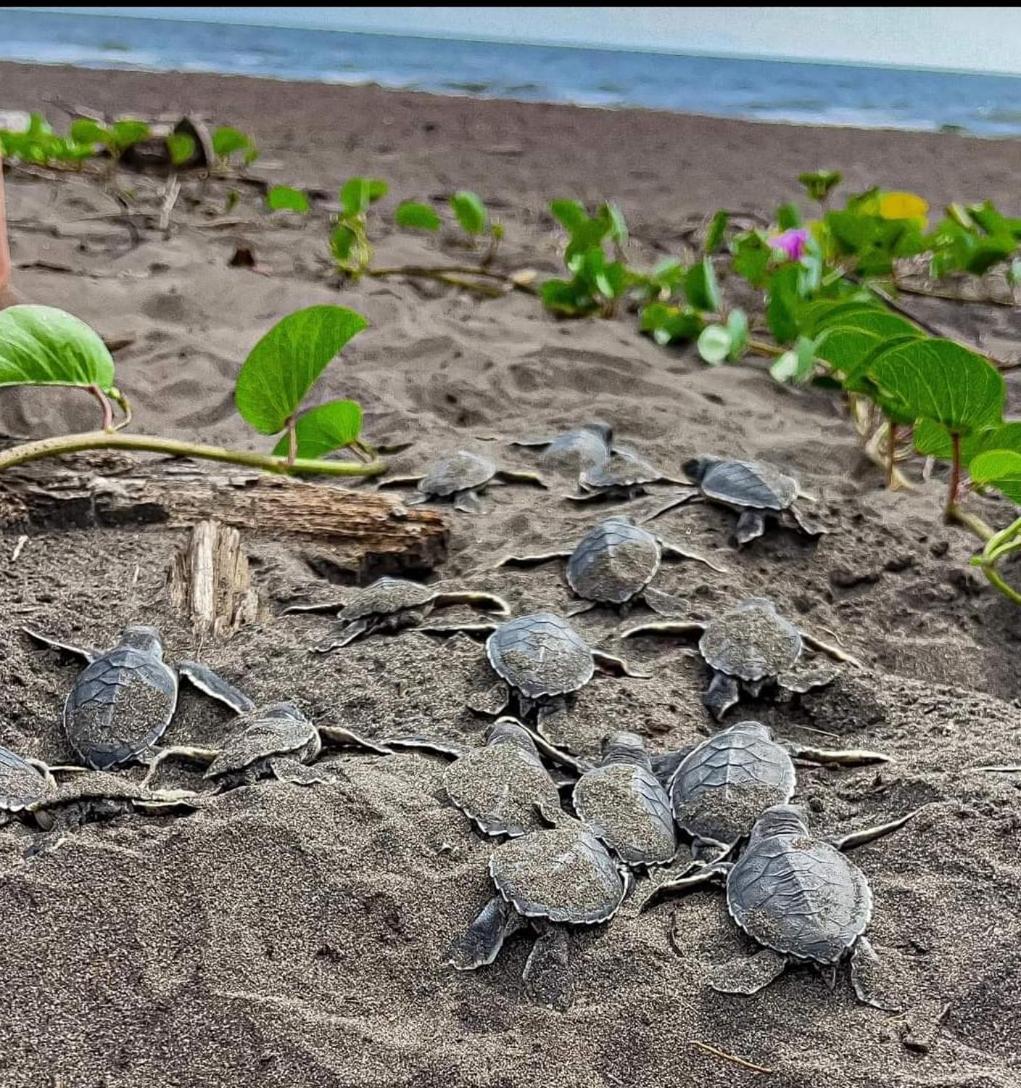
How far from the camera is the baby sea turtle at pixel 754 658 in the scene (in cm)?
144

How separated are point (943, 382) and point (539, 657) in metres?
0.80

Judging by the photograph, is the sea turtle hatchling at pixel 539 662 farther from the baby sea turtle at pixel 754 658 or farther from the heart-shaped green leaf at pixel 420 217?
the heart-shaped green leaf at pixel 420 217

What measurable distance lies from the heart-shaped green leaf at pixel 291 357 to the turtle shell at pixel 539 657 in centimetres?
58

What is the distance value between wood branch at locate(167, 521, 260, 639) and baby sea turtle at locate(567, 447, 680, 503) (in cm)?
66

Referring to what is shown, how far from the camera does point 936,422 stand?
5.69 ft

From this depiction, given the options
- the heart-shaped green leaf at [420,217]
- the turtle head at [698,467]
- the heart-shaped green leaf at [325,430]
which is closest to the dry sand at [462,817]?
the turtle head at [698,467]

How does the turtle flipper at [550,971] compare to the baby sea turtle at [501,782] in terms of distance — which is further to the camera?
the baby sea turtle at [501,782]

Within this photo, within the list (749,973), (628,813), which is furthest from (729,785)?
(749,973)

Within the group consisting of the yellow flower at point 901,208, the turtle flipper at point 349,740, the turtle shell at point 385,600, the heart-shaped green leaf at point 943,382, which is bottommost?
the turtle flipper at point 349,740

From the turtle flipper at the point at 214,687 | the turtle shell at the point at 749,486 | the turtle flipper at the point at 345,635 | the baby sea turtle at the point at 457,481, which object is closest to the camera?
the turtle flipper at the point at 214,687

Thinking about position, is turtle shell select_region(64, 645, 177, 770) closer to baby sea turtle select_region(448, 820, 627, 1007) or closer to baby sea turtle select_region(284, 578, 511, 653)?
baby sea turtle select_region(284, 578, 511, 653)

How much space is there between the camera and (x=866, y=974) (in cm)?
101

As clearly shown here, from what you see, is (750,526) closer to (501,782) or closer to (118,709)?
(501,782)

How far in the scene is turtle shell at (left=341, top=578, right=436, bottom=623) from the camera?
60.0 inches
